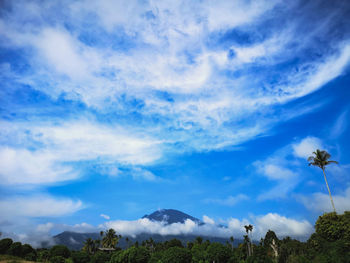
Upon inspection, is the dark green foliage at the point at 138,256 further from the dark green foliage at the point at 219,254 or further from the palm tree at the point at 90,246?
the palm tree at the point at 90,246

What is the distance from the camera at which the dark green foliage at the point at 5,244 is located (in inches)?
1676

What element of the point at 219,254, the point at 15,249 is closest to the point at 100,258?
the point at 15,249

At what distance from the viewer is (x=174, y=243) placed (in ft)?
308

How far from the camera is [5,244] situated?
141 feet

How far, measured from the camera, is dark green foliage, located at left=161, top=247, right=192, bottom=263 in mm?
39062

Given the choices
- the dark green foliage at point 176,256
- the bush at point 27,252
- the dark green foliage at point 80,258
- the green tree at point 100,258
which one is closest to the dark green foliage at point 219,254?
the dark green foliage at point 176,256

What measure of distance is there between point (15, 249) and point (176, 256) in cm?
2733

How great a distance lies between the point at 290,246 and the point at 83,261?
52.4m

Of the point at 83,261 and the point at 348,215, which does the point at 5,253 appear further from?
the point at 348,215

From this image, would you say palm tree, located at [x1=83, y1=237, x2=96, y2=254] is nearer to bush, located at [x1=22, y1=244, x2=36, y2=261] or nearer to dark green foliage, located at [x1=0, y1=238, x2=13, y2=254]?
bush, located at [x1=22, y1=244, x2=36, y2=261]

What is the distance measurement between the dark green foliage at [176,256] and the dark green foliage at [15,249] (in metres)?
24.8

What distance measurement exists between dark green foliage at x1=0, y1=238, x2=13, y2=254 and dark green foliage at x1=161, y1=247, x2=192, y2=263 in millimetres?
26246

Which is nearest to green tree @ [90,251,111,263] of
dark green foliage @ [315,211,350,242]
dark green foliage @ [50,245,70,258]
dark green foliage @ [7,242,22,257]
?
dark green foliage @ [50,245,70,258]

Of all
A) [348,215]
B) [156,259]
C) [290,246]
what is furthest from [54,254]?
[290,246]
